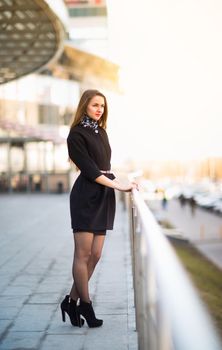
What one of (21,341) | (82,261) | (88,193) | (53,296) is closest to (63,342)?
(21,341)

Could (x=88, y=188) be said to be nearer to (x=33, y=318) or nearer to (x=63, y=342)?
(x=63, y=342)

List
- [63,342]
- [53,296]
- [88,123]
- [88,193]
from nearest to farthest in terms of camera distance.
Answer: [63,342]
[88,193]
[88,123]
[53,296]

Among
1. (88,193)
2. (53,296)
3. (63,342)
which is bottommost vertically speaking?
(53,296)

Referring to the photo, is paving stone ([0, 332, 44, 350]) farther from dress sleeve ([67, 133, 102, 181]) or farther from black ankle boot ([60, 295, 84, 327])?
dress sleeve ([67, 133, 102, 181])

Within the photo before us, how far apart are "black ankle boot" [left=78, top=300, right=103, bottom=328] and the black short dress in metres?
0.53

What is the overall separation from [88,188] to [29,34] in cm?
1304

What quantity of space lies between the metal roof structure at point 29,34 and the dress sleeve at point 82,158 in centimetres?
965

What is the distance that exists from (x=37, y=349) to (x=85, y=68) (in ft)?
143

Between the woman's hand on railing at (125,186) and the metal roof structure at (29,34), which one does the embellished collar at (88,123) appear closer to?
the woman's hand on railing at (125,186)

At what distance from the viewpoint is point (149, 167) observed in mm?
176000

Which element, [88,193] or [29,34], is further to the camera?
[29,34]

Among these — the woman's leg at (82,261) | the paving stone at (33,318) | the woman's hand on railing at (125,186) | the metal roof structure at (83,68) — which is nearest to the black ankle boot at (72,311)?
the woman's leg at (82,261)

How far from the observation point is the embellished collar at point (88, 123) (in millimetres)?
4328

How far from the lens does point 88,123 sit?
4.34 metres
